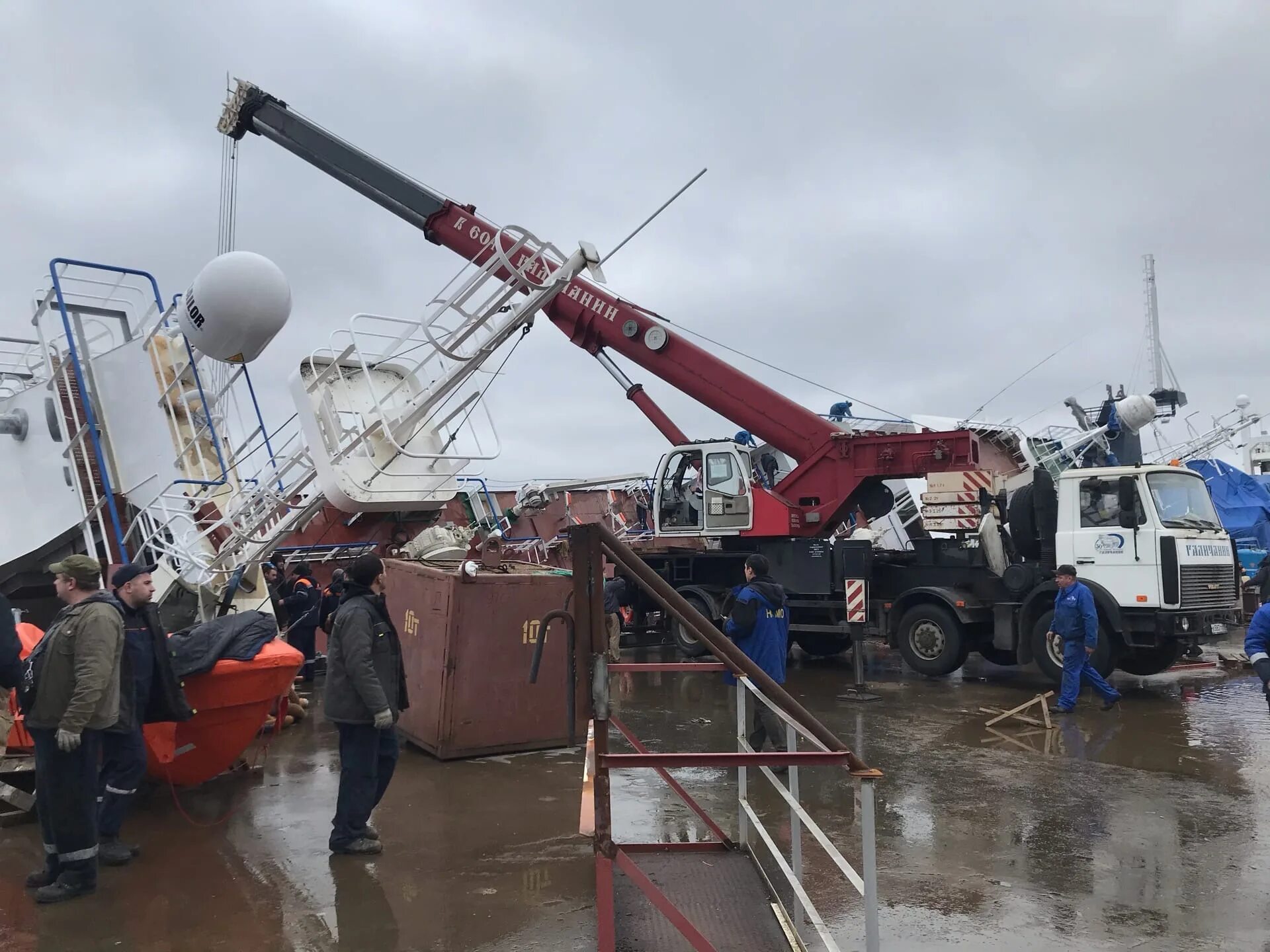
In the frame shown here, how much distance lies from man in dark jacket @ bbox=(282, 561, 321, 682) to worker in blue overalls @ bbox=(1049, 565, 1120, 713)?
760 centimetres

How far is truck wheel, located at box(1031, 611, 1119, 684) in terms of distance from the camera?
33.3 feet

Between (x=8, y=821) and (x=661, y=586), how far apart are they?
4816 mm

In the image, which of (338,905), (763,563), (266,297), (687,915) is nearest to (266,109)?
(266,297)

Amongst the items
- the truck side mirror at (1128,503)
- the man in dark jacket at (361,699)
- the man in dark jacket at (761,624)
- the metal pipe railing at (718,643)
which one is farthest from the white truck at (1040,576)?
the metal pipe railing at (718,643)

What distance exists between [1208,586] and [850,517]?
14.0ft

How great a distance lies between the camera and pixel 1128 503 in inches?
393

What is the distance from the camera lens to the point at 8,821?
5.79 meters

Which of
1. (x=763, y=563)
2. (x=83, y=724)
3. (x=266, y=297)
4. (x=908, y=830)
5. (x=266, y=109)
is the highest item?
(x=266, y=109)

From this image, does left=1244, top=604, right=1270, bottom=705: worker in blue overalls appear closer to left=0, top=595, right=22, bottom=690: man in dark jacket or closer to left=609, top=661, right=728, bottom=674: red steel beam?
left=609, top=661, right=728, bottom=674: red steel beam

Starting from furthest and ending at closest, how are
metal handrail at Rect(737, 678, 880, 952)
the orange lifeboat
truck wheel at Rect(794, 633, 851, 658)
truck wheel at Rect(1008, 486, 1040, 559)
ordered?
truck wheel at Rect(794, 633, 851, 658) → truck wheel at Rect(1008, 486, 1040, 559) → the orange lifeboat → metal handrail at Rect(737, 678, 880, 952)

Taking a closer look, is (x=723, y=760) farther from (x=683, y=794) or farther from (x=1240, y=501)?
(x=1240, y=501)

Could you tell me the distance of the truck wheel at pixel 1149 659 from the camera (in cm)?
1080

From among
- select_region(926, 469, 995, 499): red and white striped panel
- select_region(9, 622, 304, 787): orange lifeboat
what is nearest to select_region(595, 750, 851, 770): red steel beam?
select_region(9, 622, 304, 787): orange lifeboat

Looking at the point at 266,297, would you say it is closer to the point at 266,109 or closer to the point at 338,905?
the point at 338,905
